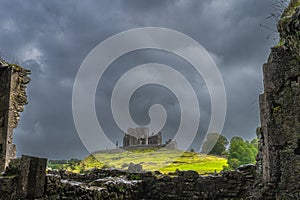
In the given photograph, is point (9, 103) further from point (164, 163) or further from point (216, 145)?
point (216, 145)

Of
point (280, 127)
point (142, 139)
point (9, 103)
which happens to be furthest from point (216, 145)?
point (280, 127)

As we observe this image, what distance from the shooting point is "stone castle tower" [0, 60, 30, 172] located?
16.4 m

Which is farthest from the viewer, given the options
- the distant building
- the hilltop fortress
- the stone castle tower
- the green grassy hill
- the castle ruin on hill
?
the distant building

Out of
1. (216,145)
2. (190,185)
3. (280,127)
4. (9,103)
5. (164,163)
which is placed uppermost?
(216,145)

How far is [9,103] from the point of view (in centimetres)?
1675

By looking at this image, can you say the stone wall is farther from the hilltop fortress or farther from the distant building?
the distant building

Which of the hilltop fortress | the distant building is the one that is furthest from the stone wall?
the distant building

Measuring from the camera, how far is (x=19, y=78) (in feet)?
57.4

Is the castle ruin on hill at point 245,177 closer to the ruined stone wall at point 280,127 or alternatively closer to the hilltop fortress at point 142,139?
the ruined stone wall at point 280,127

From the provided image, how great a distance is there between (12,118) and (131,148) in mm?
80994

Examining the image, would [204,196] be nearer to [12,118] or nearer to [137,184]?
[137,184]

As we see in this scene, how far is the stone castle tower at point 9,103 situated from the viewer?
53.8ft

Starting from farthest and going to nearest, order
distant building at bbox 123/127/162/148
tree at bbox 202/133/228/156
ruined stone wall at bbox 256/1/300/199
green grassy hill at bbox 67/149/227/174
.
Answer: distant building at bbox 123/127/162/148 < tree at bbox 202/133/228/156 < green grassy hill at bbox 67/149/227/174 < ruined stone wall at bbox 256/1/300/199

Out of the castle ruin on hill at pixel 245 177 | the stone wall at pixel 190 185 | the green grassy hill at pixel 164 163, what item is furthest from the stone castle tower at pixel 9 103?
the green grassy hill at pixel 164 163
